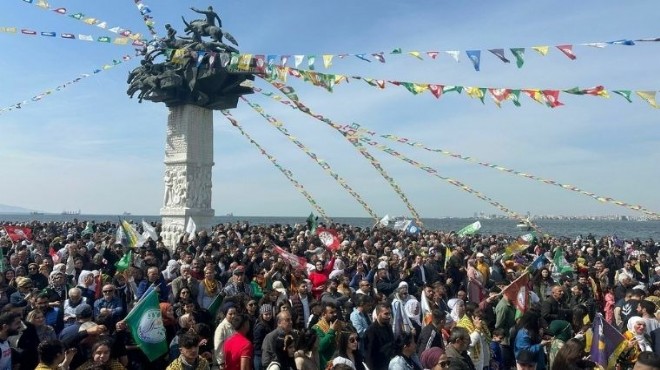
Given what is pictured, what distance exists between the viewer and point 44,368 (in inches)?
188

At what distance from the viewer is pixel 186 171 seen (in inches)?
864

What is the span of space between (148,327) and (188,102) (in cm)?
1693

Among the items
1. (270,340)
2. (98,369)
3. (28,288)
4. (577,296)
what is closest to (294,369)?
(270,340)

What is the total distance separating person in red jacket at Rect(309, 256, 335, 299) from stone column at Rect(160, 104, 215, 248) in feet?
36.4

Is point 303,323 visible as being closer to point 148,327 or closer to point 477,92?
point 148,327

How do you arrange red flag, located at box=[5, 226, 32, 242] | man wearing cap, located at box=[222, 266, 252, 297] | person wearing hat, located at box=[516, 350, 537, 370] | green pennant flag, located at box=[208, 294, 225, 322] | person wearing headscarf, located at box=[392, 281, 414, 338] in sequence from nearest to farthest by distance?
person wearing hat, located at box=[516, 350, 537, 370] → person wearing headscarf, located at box=[392, 281, 414, 338] → green pennant flag, located at box=[208, 294, 225, 322] → man wearing cap, located at box=[222, 266, 252, 297] → red flag, located at box=[5, 226, 32, 242]

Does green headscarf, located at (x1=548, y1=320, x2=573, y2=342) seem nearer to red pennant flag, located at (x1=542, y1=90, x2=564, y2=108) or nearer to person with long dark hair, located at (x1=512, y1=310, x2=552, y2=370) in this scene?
person with long dark hair, located at (x1=512, y1=310, x2=552, y2=370)

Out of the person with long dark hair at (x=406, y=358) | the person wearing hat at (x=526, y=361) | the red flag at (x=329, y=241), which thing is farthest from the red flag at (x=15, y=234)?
the person wearing hat at (x=526, y=361)

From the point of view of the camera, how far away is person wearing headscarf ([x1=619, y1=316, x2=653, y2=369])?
21.6ft

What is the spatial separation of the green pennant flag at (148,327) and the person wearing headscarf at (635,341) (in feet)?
17.7

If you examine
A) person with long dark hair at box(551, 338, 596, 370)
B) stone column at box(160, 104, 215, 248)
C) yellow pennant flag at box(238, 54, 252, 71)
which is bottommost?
person with long dark hair at box(551, 338, 596, 370)

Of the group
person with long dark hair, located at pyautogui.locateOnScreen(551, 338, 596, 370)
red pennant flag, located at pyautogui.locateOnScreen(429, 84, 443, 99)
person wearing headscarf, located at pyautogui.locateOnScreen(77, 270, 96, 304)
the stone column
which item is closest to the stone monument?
the stone column

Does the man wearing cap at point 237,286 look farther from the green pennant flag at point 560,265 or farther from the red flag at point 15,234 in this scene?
the red flag at point 15,234

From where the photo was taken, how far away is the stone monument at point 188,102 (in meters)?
21.8
